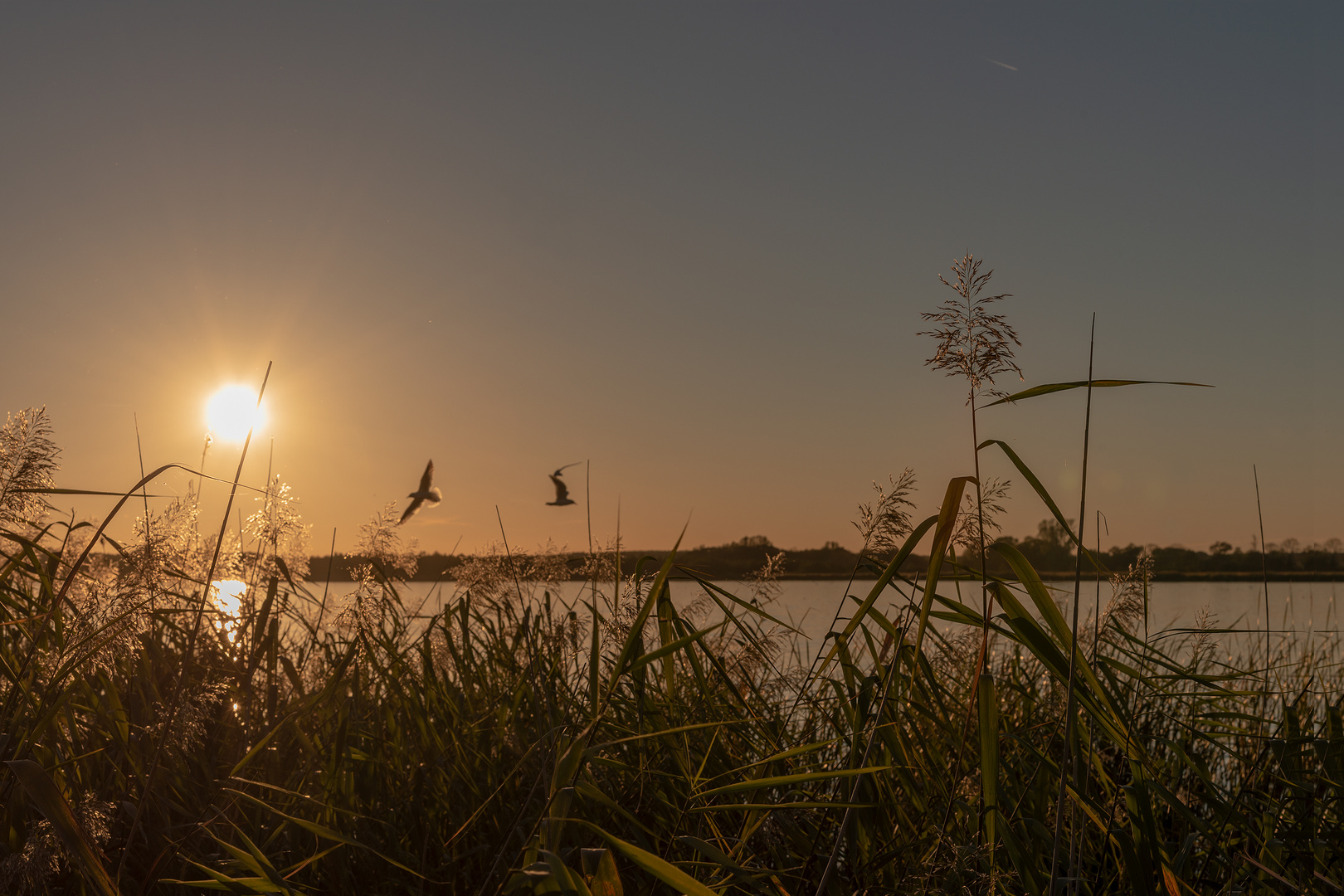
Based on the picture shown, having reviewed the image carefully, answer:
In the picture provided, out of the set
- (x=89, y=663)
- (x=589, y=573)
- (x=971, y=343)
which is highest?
(x=971, y=343)

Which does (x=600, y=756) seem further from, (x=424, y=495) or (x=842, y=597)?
(x=424, y=495)

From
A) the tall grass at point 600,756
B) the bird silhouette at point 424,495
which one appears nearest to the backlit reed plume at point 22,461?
the tall grass at point 600,756

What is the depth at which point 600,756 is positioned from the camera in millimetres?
1713

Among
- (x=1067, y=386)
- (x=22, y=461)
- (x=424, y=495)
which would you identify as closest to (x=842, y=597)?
(x=1067, y=386)

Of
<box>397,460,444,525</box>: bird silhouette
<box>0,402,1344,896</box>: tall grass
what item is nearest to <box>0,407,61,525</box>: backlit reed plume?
<box>0,402,1344,896</box>: tall grass

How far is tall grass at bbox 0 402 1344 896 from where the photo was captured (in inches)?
53.5

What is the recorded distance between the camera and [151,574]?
69.3 inches

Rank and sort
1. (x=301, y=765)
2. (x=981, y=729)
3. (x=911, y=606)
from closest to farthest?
(x=981, y=729) → (x=911, y=606) → (x=301, y=765)

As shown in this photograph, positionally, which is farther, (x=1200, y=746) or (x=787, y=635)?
(x=1200, y=746)

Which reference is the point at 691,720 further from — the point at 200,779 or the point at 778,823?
the point at 200,779

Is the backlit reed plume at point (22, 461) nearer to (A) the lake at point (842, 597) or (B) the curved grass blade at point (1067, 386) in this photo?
(A) the lake at point (842, 597)

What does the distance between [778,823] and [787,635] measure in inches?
44.6

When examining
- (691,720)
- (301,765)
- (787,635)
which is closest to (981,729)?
(691,720)

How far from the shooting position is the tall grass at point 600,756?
4.46ft
